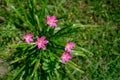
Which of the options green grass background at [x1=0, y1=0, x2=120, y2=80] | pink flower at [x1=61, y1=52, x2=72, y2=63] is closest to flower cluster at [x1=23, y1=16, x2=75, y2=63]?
pink flower at [x1=61, y1=52, x2=72, y2=63]

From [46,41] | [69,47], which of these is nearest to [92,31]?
[69,47]

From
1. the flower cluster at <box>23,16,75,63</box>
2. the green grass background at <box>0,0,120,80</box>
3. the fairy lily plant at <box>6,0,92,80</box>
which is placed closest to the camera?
the flower cluster at <box>23,16,75,63</box>

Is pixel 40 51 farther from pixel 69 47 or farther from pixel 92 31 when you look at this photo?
pixel 92 31

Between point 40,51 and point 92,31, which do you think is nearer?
point 40,51

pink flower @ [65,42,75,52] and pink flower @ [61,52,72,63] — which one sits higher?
pink flower @ [65,42,75,52]

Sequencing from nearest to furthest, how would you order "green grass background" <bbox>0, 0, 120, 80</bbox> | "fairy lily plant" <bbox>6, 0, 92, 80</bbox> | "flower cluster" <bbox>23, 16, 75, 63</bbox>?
"flower cluster" <bbox>23, 16, 75, 63</bbox>
"fairy lily plant" <bbox>6, 0, 92, 80</bbox>
"green grass background" <bbox>0, 0, 120, 80</bbox>

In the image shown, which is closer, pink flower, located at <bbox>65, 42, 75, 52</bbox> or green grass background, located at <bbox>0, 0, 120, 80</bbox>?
pink flower, located at <bbox>65, 42, 75, 52</bbox>

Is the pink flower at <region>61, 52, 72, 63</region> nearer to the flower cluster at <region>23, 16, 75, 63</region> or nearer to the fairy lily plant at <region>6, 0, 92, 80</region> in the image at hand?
the flower cluster at <region>23, 16, 75, 63</region>

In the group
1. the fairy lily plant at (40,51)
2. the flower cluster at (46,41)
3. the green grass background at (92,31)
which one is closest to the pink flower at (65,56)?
the flower cluster at (46,41)

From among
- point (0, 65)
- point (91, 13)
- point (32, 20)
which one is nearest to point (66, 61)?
point (32, 20)
